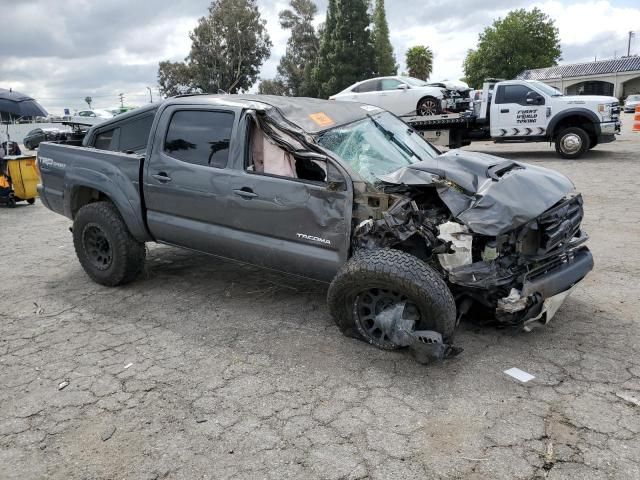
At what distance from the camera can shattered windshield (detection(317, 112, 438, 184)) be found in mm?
3879

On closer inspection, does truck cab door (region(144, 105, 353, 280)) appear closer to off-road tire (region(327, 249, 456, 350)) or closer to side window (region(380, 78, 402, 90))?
off-road tire (region(327, 249, 456, 350))

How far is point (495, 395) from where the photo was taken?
3090mm

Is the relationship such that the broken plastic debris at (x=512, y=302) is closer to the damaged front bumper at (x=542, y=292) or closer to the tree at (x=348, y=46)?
the damaged front bumper at (x=542, y=292)

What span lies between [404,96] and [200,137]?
11348 millimetres

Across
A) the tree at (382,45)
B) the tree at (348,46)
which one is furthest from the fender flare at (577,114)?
the tree at (382,45)

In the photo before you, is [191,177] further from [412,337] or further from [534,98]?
[534,98]

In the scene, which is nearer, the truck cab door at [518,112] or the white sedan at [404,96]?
the truck cab door at [518,112]

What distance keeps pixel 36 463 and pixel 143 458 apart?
553 mm

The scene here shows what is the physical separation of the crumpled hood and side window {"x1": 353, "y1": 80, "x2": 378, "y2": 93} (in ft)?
40.0

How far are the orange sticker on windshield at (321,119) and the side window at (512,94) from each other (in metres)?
10.2

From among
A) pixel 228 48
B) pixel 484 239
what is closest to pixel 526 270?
pixel 484 239

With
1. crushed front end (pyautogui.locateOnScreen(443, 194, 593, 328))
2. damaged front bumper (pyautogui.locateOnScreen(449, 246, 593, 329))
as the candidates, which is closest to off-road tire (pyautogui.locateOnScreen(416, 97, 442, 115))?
crushed front end (pyautogui.locateOnScreen(443, 194, 593, 328))

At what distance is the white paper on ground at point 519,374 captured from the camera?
326cm

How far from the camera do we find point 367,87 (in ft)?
51.4
